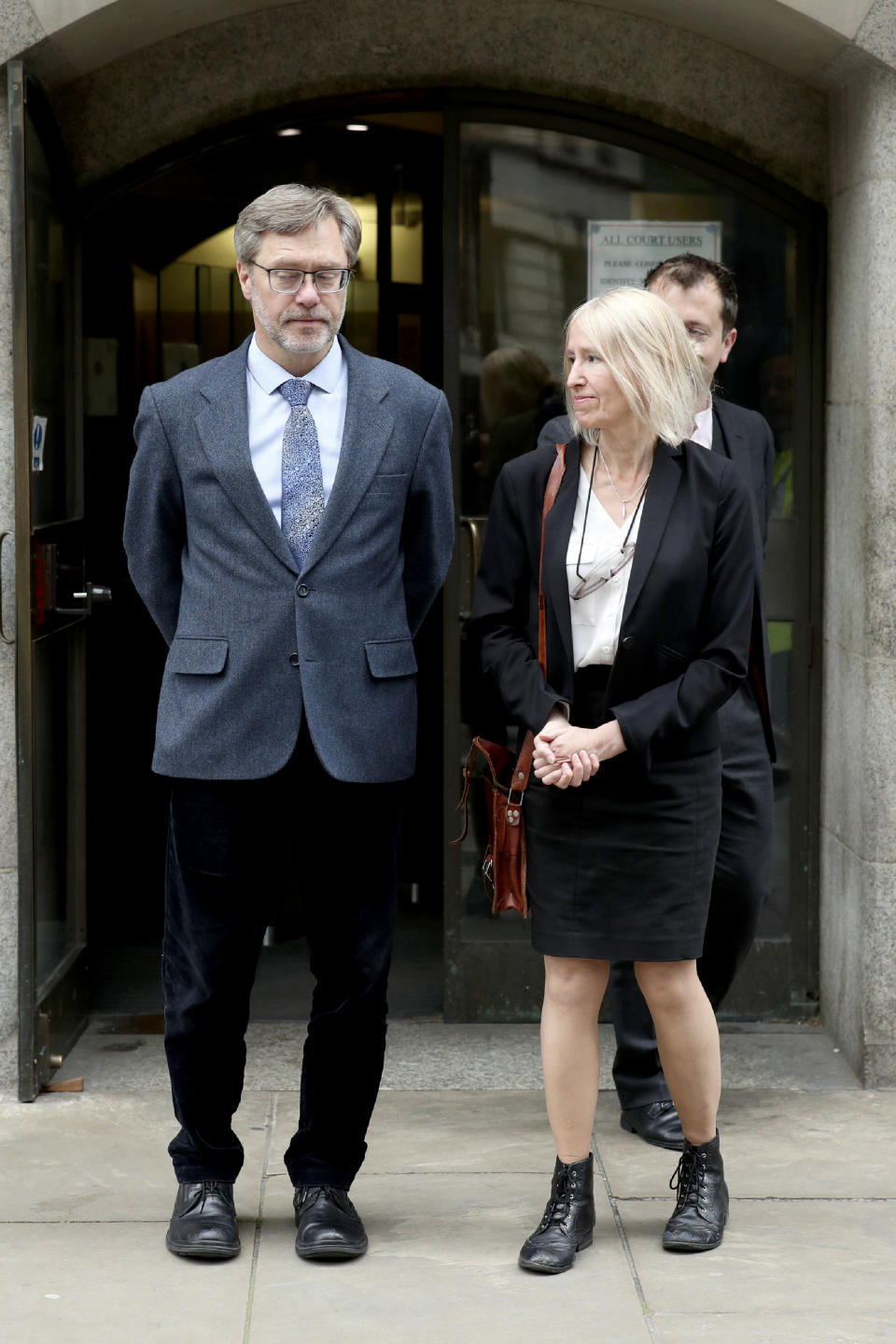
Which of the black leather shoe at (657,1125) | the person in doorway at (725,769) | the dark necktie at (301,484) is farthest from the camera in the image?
the black leather shoe at (657,1125)

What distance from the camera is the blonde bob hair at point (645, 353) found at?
3.49 meters

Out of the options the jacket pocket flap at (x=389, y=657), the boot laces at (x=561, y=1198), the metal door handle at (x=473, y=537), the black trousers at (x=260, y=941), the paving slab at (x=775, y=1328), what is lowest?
the paving slab at (x=775, y=1328)

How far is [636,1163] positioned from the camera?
13.9 feet

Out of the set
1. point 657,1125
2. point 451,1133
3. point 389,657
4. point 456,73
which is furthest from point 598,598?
point 456,73

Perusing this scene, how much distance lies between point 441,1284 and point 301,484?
1.61 meters

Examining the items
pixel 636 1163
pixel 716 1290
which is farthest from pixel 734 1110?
pixel 716 1290

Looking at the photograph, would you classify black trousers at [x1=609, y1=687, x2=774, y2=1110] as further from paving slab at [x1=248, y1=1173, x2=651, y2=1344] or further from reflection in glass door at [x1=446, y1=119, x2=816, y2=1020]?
reflection in glass door at [x1=446, y1=119, x2=816, y2=1020]

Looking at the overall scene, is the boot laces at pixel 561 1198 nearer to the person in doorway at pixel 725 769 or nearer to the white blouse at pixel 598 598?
the person in doorway at pixel 725 769

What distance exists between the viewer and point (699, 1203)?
147 inches

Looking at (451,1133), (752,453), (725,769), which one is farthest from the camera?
(451,1133)

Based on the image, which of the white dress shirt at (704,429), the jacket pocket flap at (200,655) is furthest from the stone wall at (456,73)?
the jacket pocket flap at (200,655)

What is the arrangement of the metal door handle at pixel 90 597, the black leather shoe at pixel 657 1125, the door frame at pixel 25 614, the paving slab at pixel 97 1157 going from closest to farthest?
the paving slab at pixel 97 1157, the black leather shoe at pixel 657 1125, the door frame at pixel 25 614, the metal door handle at pixel 90 597

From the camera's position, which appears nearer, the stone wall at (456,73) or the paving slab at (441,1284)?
the paving slab at (441,1284)

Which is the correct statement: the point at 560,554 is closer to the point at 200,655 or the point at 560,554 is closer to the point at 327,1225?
the point at 200,655
